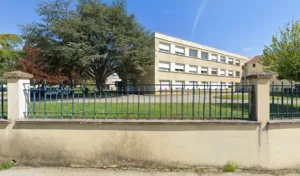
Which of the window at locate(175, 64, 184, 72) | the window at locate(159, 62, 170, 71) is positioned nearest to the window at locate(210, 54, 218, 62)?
the window at locate(175, 64, 184, 72)

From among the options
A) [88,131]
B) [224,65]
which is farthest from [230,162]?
[224,65]

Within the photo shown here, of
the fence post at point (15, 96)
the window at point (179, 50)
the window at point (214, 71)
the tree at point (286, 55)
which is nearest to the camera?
the fence post at point (15, 96)

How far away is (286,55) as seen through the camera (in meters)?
8.55

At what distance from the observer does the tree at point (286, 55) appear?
780 cm

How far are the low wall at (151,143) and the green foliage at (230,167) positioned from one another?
89 millimetres

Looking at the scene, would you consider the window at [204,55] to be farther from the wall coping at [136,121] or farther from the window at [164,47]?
the wall coping at [136,121]

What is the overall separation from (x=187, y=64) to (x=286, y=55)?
666 inches

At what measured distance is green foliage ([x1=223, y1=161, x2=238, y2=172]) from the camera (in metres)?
3.49

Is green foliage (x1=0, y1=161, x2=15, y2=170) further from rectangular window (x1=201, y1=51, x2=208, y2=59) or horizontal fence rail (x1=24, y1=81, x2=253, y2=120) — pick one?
rectangular window (x1=201, y1=51, x2=208, y2=59)

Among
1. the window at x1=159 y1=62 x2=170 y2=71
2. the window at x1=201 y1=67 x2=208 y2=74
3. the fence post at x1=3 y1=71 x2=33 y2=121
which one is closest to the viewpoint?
the fence post at x1=3 y1=71 x2=33 y2=121

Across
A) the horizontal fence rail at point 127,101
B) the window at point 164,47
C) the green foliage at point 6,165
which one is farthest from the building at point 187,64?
the green foliage at point 6,165

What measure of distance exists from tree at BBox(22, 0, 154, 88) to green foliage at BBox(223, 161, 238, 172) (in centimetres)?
1331

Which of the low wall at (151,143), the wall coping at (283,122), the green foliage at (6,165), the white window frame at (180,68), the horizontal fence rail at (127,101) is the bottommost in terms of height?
the green foliage at (6,165)

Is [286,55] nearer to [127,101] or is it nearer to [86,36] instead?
[127,101]
